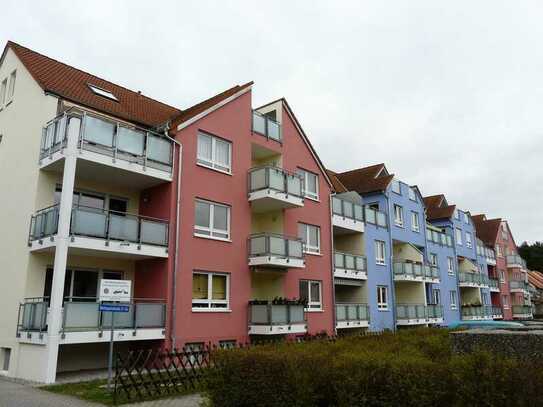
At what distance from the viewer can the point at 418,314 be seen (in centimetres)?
3288

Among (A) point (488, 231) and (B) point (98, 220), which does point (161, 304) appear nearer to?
(B) point (98, 220)

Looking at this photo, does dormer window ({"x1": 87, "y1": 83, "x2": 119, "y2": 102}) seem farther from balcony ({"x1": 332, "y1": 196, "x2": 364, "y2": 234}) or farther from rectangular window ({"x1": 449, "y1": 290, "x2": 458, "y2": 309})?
rectangular window ({"x1": 449, "y1": 290, "x2": 458, "y2": 309})

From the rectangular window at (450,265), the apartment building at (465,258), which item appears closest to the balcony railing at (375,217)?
the rectangular window at (450,265)

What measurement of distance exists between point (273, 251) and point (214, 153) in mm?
4835

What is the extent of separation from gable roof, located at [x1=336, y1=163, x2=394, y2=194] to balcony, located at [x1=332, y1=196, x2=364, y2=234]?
14.2 ft

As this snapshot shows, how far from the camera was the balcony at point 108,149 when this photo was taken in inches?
648

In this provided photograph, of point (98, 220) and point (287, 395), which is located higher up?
point (98, 220)

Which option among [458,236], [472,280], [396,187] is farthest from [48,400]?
[458,236]

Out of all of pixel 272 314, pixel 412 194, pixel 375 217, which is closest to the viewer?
pixel 272 314

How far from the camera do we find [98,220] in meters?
16.4

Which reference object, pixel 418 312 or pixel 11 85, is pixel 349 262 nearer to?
pixel 418 312

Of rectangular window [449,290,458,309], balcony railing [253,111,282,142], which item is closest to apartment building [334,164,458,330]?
rectangular window [449,290,458,309]

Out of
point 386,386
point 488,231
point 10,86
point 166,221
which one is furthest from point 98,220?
point 488,231

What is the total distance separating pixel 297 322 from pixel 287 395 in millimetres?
13601
